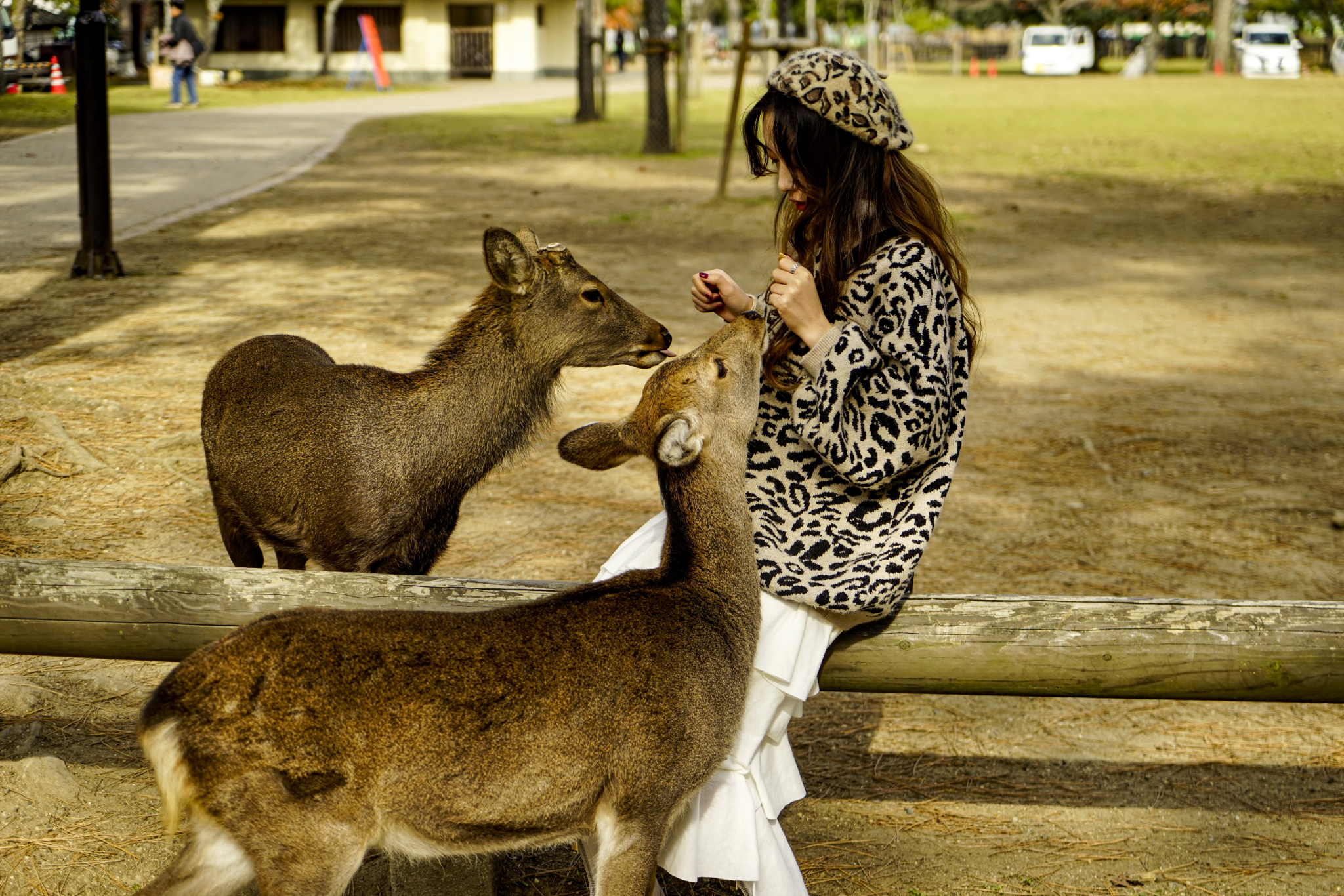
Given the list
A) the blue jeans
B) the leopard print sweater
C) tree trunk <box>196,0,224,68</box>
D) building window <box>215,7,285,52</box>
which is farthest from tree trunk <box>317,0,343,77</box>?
the leopard print sweater

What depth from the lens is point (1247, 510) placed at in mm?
7180

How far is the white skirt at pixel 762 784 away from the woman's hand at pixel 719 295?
785mm

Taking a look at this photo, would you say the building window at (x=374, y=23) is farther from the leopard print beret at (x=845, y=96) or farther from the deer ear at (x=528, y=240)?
the leopard print beret at (x=845, y=96)

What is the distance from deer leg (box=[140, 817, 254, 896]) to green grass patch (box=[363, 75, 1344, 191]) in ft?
66.0

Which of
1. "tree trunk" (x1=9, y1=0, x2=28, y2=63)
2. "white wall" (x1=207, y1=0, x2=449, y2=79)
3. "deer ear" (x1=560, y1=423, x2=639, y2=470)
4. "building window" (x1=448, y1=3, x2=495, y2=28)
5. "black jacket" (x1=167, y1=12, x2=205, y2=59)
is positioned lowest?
"deer ear" (x1=560, y1=423, x2=639, y2=470)

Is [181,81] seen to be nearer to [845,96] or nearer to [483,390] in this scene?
[483,390]

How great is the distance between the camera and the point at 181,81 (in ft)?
101

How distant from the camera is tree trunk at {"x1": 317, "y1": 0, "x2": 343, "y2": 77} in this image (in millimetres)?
47875

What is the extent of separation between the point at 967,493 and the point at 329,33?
153 ft

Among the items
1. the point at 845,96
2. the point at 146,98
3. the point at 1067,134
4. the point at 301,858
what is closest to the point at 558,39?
the point at 146,98

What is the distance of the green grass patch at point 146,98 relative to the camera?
36.6ft

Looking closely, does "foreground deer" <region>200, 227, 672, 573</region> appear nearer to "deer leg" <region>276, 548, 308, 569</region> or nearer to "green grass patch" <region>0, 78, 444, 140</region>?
"deer leg" <region>276, 548, 308, 569</region>

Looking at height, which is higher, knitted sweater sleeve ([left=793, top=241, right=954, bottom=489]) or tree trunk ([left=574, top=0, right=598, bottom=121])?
tree trunk ([left=574, top=0, right=598, bottom=121])

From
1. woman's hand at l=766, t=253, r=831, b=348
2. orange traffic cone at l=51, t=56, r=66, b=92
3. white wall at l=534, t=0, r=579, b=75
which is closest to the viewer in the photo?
woman's hand at l=766, t=253, r=831, b=348
